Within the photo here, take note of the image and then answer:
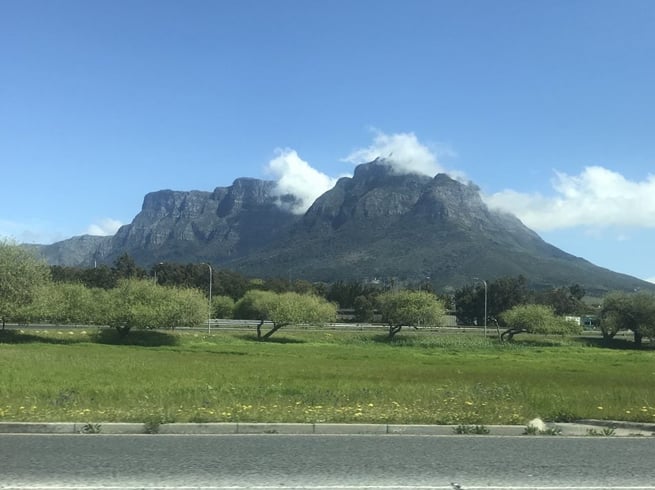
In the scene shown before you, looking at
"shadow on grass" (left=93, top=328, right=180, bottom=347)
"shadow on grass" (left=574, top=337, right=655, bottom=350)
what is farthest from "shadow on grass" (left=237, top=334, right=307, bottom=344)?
"shadow on grass" (left=574, top=337, right=655, bottom=350)

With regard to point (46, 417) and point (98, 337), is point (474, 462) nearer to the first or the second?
point (46, 417)

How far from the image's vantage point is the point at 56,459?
9.57m

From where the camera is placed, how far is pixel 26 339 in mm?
56750

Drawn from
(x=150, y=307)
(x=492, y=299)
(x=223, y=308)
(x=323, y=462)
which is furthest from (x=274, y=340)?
(x=492, y=299)

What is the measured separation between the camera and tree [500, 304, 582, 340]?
90688 mm

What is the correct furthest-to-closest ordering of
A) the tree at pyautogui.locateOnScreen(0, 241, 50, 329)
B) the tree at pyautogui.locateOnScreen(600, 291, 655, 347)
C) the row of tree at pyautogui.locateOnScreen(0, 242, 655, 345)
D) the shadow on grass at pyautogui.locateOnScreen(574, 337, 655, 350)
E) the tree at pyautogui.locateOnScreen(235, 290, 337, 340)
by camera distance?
1. the tree at pyautogui.locateOnScreen(600, 291, 655, 347)
2. the shadow on grass at pyautogui.locateOnScreen(574, 337, 655, 350)
3. the tree at pyautogui.locateOnScreen(235, 290, 337, 340)
4. the row of tree at pyautogui.locateOnScreen(0, 242, 655, 345)
5. the tree at pyautogui.locateOnScreen(0, 241, 50, 329)

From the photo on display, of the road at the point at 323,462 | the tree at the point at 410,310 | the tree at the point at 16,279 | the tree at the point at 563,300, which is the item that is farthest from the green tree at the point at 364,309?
the road at the point at 323,462

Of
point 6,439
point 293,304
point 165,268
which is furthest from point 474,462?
point 165,268

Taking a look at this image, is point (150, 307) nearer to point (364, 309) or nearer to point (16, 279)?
point (16, 279)

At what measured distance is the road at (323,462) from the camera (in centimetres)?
841

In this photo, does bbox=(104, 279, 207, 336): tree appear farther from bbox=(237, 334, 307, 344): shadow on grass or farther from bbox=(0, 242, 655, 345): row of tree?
bbox=(237, 334, 307, 344): shadow on grass

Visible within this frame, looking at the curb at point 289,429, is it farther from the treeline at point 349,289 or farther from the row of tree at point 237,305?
the treeline at point 349,289

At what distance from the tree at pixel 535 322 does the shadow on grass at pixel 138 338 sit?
47746 millimetres

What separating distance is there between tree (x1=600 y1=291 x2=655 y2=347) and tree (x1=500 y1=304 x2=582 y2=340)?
29.8 ft
